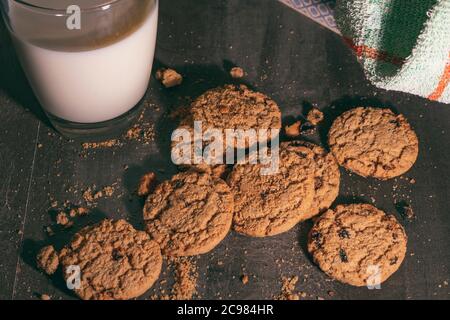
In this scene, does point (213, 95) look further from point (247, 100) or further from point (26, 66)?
point (26, 66)

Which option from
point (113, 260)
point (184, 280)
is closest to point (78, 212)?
point (113, 260)

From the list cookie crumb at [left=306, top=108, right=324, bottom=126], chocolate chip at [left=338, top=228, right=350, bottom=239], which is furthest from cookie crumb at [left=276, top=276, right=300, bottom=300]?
cookie crumb at [left=306, top=108, right=324, bottom=126]

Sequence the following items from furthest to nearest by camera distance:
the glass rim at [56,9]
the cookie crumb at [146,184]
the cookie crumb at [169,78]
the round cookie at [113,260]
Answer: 1. the cookie crumb at [169,78]
2. the cookie crumb at [146,184]
3. the round cookie at [113,260]
4. the glass rim at [56,9]

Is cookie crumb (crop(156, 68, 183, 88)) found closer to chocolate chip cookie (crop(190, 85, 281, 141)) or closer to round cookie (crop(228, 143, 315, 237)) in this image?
chocolate chip cookie (crop(190, 85, 281, 141))

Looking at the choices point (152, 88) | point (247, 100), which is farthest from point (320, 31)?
point (152, 88)

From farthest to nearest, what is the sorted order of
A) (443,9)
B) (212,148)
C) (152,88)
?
(152,88)
(212,148)
(443,9)

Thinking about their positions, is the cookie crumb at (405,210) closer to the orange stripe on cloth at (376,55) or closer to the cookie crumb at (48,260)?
the orange stripe on cloth at (376,55)

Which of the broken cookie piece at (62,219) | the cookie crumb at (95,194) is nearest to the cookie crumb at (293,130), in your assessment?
the cookie crumb at (95,194)
